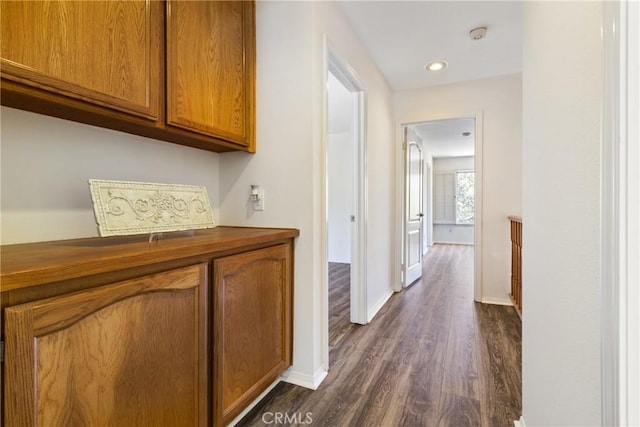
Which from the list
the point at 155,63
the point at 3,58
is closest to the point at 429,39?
the point at 155,63

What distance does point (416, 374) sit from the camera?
1790 millimetres

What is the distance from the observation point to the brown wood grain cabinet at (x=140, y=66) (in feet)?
3.01

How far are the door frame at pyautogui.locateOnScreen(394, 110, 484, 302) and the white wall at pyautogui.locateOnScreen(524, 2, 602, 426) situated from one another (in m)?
2.17

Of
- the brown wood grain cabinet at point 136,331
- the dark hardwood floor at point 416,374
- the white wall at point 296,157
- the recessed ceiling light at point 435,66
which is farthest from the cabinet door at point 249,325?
the recessed ceiling light at point 435,66

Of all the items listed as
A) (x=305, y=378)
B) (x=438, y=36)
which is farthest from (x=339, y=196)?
(x=305, y=378)

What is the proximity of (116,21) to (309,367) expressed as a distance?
1.84 meters

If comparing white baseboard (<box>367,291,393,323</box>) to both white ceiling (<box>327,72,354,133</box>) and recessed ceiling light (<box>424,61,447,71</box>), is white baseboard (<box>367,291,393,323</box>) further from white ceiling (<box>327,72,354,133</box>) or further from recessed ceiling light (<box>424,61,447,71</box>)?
recessed ceiling light (<box>424,61,447,71</box>)

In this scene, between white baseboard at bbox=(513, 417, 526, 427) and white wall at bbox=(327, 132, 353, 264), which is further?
white wall at bbox=(327, 132, 353, 264)

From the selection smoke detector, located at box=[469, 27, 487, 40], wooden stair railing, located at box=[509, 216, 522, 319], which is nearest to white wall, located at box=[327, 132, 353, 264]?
wooden stair railing, located at box=[509, 216, 522, 319]

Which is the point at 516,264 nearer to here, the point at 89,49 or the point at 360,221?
the point at 360,221

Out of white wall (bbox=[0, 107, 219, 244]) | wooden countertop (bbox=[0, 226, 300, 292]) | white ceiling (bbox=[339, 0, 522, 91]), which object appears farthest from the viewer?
white ceiling (bbox=[339, 0, 522, 91])

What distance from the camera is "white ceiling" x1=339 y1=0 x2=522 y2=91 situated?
6.86ft

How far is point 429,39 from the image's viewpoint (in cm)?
249

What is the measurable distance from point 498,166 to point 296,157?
254 cm
